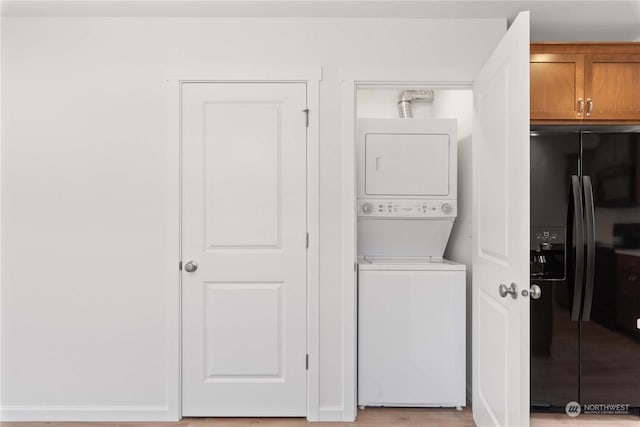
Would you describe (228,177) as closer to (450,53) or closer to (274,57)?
(274,57)

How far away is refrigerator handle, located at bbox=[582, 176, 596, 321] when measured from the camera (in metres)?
2.19

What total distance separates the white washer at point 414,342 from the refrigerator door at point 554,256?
1.40ft

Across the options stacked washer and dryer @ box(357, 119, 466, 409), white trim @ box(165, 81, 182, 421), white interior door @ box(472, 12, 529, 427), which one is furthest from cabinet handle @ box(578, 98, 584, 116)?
white trim @ box(165, 81, 182, 421)

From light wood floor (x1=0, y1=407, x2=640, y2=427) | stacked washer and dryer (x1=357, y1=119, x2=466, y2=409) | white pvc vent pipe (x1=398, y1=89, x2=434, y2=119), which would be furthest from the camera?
white pvc vent pipe (x1=398, y1=89, x2=434, y2=119)

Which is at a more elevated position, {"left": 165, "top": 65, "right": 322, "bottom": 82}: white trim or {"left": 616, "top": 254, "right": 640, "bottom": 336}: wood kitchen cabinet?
{"left": 165, "top": 65, "right": 322, "bottom": 82}: white trim

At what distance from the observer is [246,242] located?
2391 millimetres

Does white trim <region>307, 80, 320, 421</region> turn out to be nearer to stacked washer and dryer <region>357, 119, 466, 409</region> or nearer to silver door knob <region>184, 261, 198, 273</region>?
stacked washer and dryer <region>357, 119, 466, 409</region>

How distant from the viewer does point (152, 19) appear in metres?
2.37

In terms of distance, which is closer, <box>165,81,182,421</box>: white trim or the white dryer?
<box>165,81,182,421</box>: white trim

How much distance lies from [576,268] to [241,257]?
6.18 ft

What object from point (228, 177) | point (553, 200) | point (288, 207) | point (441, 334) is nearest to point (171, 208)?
point (228, 177)

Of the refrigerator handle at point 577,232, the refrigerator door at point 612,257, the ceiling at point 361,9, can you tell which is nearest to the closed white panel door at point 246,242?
the ceiling at point 361,9

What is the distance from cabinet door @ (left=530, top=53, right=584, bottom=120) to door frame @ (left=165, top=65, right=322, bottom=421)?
1243 mm

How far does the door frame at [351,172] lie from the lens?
236cm
